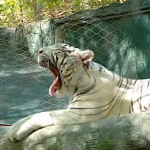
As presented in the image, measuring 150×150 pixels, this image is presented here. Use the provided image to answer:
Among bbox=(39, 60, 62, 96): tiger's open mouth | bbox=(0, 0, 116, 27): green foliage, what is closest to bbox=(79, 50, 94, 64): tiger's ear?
bbox=(39, 60, 62, 96): tiger's open mouth

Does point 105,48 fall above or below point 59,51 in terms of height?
below

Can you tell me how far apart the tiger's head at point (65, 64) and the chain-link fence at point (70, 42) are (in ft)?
3.20

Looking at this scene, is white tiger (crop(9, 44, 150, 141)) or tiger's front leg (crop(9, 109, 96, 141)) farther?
white tiger (crop(9, 44, 150, 141))

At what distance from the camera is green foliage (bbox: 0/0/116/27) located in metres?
4.58

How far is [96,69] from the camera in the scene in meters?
2.38

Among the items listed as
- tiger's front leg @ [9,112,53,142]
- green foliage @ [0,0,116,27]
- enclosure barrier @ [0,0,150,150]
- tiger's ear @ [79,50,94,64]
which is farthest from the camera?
green foliage @ [0,0,116,27]

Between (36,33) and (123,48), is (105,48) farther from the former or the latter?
(36,33)

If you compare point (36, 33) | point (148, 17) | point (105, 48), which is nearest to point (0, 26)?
point (36, 33)

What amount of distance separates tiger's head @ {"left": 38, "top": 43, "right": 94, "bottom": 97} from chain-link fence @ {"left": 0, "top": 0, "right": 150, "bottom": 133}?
3.20ft

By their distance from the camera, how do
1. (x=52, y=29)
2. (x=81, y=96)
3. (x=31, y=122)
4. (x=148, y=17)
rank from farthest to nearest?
(x=52, y=29)
(x=148, y=17)
(x=81, y=96)
(x=31, y=122)

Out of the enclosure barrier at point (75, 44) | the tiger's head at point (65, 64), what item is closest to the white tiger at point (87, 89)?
the tiger's head at point (65, 64)

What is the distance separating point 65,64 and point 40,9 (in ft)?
8.63

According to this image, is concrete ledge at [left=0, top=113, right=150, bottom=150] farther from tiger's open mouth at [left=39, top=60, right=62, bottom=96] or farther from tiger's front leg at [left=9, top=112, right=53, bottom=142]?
tiger's open mouth at [left=39, top=60, right=62, bottom=96]

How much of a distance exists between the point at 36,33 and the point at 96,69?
7.87ft
